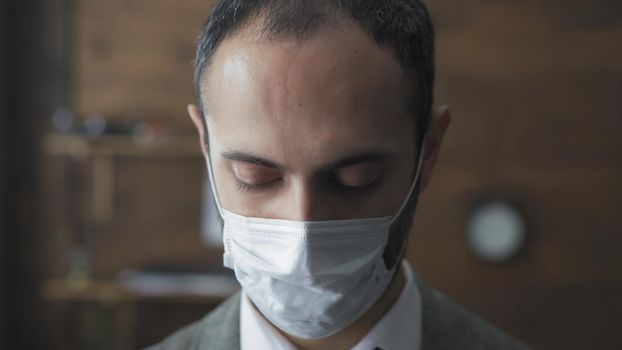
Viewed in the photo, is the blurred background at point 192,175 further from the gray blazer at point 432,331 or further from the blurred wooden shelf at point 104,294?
the gray blazer at point 432,331

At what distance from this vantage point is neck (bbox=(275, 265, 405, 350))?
3.02ft

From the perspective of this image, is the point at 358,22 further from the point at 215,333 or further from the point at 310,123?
Answer: the point at 215,333

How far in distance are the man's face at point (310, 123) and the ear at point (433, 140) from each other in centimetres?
10

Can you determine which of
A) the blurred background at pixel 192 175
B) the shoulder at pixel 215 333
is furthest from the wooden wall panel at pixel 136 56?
the shoulder at pixel 215 333

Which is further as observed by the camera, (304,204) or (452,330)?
(452,330)

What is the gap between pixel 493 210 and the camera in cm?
286

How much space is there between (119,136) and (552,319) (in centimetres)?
199

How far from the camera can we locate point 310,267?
0.82 m

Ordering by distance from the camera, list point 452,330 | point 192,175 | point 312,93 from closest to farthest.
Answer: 1. point 312,93
2. point 452,330
3. point 192,175

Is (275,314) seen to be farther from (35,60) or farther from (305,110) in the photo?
(35,60)

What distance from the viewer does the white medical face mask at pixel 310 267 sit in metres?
0.82

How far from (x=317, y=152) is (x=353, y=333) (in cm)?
29

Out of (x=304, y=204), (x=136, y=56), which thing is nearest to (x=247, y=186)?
(x=304, y=204)

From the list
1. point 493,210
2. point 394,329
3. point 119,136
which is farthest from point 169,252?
point 394,329
